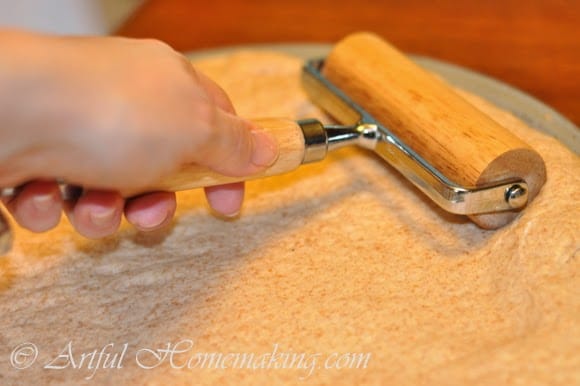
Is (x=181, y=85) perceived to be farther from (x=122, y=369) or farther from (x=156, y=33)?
(x=156, y=33)

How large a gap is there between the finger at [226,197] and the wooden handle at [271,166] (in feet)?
0.29

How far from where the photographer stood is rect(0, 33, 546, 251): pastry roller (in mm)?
931

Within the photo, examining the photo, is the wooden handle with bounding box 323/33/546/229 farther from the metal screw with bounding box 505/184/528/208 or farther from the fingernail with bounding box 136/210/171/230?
the fingernail with bounding box 136/210/171/230

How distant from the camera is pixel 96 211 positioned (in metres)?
0.87

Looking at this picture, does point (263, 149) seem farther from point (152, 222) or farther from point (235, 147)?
point (152, 222)

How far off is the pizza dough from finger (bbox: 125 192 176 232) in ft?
0.30

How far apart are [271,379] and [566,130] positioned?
648mm

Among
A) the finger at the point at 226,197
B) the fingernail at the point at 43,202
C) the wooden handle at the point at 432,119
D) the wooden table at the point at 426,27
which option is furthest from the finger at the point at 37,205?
the wooden table at the point at 426,27

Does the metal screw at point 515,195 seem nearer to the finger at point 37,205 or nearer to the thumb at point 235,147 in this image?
the thumb at point 235,147

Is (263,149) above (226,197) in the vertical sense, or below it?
above

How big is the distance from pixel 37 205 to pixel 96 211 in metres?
0.07

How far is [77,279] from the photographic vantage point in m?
1.00

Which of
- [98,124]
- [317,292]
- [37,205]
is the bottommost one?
[317,292]

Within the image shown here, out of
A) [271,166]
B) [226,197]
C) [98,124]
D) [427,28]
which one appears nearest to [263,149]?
[271,166]
